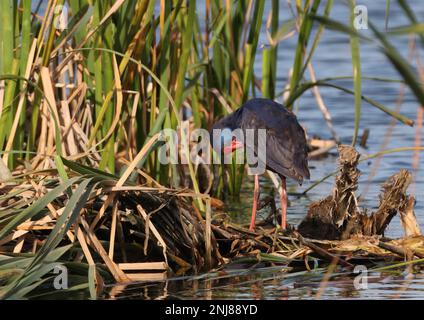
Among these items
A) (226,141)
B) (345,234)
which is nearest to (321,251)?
(345,234)

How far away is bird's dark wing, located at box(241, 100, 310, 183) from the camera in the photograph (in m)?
4.66

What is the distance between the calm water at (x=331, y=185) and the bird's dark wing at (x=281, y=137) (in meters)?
0.39

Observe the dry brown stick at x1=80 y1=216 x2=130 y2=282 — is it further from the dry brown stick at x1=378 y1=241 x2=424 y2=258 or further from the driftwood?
the dry brown stick at x1=378 y1=241 x2=424 y2=258

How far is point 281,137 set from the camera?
476cm

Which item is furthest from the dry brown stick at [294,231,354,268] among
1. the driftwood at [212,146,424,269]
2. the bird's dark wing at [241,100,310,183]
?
the bird's dark wing at [241,100,310,183]

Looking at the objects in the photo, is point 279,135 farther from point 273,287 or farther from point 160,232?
point 273,287

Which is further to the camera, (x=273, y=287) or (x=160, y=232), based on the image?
(x=160, y=232)

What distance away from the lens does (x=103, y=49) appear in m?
4.36

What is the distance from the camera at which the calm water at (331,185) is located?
372cm

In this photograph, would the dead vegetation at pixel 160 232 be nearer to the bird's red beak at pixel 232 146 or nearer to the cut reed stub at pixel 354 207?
the cut reed stub at pixel 354 207

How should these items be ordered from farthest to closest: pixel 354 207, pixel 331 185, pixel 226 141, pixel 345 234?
pixel 331 185, pixel 226 141, pixel 354 207, pixel 345 234

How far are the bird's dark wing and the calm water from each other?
39 cm

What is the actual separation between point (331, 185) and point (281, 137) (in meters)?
1.41
